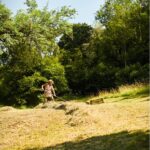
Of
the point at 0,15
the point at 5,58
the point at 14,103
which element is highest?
the point at 0,15

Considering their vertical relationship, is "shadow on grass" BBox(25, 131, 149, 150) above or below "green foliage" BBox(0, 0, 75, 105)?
below

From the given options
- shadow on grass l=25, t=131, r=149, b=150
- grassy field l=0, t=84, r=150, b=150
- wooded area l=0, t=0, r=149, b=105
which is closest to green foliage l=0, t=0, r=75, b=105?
wooded area l=0, t=0, r=149, b=105

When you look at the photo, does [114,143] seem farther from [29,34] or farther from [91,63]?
[91,63]

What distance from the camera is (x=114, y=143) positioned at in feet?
33.4

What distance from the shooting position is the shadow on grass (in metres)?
9.26

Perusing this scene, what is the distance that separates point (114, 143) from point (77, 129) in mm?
3404

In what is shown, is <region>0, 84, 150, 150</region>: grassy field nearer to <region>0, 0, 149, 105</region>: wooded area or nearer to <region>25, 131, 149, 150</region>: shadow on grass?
<region>25, 131, 149, 150</region>: shadow on grass

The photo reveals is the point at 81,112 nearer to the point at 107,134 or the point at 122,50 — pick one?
the point at 107,134

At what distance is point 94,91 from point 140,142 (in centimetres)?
3845

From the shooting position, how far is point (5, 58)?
25.5 metres

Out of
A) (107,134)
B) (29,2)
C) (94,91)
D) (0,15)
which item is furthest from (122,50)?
(107,134)

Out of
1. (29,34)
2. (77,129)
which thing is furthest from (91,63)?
(77,129)

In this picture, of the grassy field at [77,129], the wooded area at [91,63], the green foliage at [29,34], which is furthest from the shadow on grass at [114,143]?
the wooded area at [91,63]

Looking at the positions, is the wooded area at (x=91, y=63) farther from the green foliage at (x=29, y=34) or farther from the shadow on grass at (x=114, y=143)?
the shadow on grass at (x=114, y=143)
